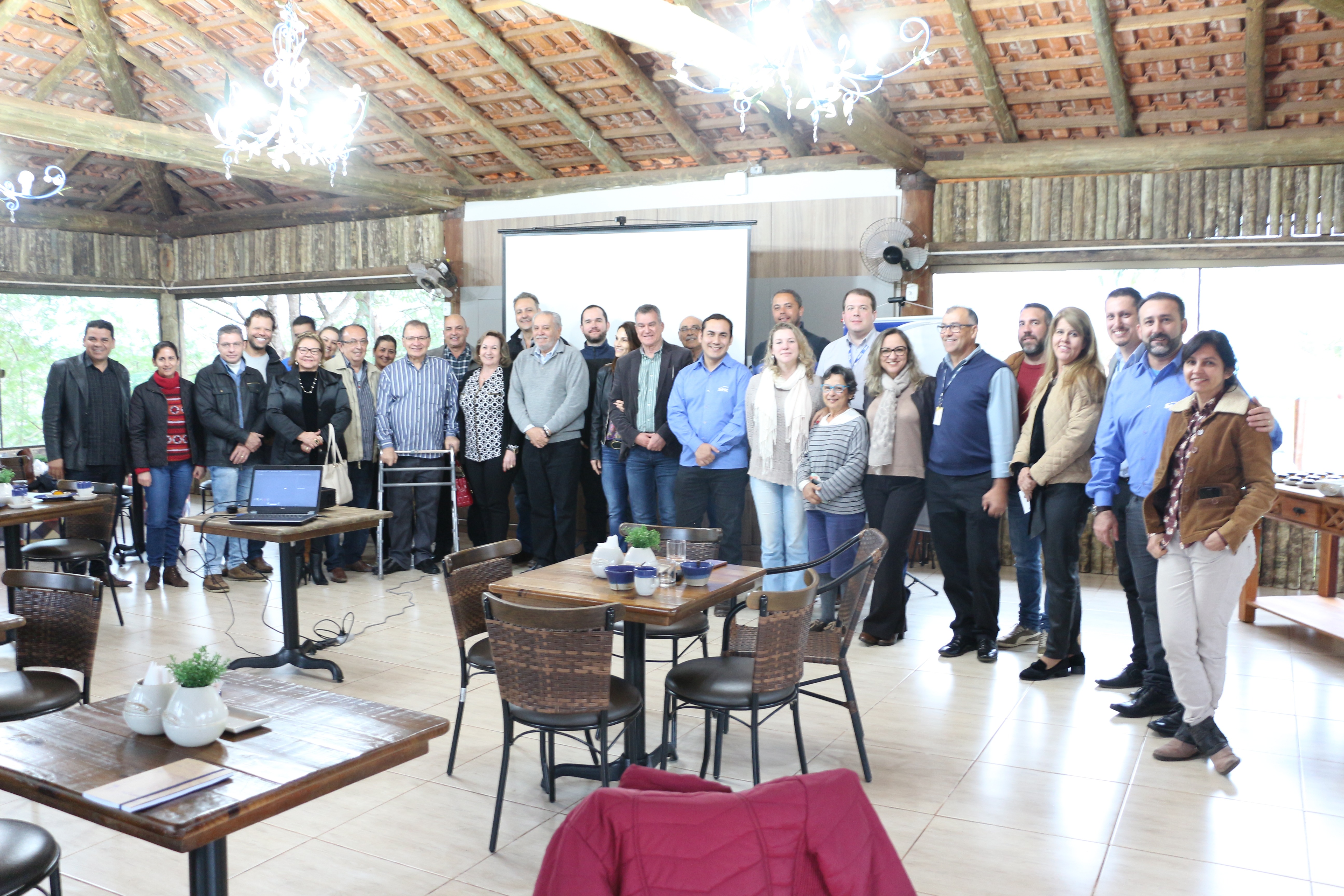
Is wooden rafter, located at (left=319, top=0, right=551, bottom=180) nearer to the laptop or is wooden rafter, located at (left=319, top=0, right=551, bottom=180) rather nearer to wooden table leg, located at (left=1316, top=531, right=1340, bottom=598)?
the laptop

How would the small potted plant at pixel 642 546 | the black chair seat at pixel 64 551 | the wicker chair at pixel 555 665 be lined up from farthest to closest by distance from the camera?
1. the black chair seat at pixel 64 551
2. the small potted plant at pixel 642 546
3. the wicker chair at pixel 555 665

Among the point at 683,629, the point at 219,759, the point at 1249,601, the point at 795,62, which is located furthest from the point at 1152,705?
the point at 795,62

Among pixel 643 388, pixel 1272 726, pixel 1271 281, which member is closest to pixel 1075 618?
pixel 1272 726

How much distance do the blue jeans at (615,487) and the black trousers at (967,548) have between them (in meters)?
2.14

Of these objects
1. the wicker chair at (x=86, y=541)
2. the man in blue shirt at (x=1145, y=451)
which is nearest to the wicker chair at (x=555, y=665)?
the man in blue shirt at (x=1145, y=451)

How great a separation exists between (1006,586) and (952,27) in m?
3.66

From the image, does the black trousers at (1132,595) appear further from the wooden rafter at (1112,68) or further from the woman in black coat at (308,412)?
the woman in black coat at (308,412)

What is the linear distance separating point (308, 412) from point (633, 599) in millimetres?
4112

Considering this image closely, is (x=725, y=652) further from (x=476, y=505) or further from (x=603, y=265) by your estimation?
(x=603, y=265)

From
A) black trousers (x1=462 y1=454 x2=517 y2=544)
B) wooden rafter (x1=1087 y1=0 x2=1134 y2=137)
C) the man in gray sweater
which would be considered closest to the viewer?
wooden rafter (x1=1087 y1=0 x2=1134 y2=137)

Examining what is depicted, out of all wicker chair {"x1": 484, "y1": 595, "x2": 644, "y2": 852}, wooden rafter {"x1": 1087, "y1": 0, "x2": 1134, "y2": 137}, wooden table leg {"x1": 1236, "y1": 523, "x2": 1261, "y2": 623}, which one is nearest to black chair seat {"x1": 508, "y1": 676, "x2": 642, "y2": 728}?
wicker chair {"x1": 484, "y1": 595, "x2": 644, "y2": 852}

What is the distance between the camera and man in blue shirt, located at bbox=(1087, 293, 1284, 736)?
387cm

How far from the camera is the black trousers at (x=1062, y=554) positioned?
15.0ft

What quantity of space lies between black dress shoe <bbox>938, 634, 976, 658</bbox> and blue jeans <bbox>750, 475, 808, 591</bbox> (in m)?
0.83
